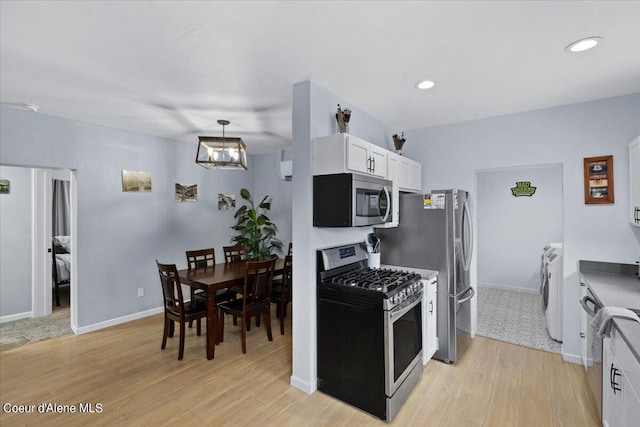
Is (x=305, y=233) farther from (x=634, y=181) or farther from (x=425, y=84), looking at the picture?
(x=634, y=181)

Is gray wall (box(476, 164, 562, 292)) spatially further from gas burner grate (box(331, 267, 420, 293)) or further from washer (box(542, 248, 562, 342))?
gas burner grate (box(331, 267, 420, 293))

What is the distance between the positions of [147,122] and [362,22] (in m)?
3.12

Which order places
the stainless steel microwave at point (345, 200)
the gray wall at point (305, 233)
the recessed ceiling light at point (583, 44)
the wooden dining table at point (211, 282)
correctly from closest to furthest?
the recessed ceiling light at point (583, 44)
the stainless steel microwave at point (345, 200)
the gray wall at point (305, 233)
the wooden dining table at point (211, 282)

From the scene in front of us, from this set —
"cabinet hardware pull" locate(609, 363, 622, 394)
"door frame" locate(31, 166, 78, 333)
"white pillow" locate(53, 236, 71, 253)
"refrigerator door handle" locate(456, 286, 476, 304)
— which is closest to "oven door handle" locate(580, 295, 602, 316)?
"cabinet hardware pull" locate(609, 363, 622, 394)

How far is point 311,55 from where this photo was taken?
214 cm

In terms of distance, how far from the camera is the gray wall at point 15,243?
4.19m

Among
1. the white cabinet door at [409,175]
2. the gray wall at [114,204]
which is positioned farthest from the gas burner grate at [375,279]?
the gray wall at [114,204]

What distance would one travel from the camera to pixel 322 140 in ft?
8.34

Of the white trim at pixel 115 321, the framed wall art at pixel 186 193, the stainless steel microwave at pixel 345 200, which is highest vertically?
the framed wall art at pixel 186 193

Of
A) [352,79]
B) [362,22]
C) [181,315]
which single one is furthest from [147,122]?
[362,22]

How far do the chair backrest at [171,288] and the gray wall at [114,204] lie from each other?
1.28 meters

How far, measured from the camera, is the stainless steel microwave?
2.42 m

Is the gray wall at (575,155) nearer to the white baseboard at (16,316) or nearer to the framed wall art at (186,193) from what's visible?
the framed wall art at (186,193)

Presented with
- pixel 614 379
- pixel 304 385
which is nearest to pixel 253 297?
pixel 304 385
